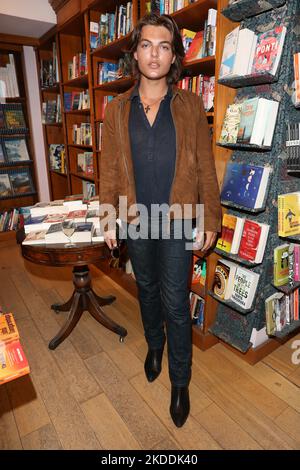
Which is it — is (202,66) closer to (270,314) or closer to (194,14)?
(194,14)

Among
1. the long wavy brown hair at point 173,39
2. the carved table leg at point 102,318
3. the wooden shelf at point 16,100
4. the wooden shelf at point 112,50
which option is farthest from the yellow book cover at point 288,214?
the wooden shelf at point 16,100

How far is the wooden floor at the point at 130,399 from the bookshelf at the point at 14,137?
2253 millimetres

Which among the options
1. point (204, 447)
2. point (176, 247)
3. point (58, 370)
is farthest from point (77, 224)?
point (204, 447)

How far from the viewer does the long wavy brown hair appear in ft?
4.42

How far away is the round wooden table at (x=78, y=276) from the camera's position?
5.44 ft

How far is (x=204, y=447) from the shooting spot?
138 cm

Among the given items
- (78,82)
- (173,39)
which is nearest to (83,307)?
(173,39)

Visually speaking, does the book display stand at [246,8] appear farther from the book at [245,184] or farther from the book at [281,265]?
the book at [281,265]

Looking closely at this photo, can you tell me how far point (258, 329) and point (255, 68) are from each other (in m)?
1.40

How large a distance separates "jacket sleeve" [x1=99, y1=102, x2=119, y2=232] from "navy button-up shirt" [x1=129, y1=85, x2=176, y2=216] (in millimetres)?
124

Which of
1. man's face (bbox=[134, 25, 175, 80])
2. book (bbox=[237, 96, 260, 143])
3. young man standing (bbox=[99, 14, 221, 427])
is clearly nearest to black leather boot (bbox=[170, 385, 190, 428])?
young man standing (bbox=[99, 14, 221, 427])

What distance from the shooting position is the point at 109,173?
1555 millimetres

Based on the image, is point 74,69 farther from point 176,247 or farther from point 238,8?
point 176,247

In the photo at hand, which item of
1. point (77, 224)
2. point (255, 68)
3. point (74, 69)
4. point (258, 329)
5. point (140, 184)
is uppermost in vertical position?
point (74, 69)
